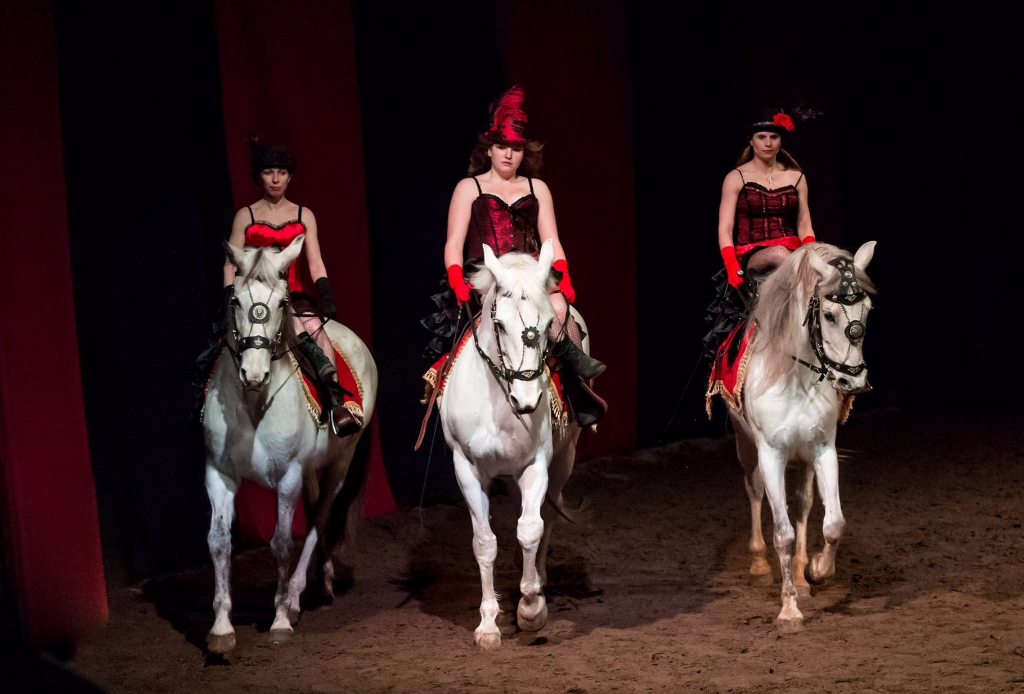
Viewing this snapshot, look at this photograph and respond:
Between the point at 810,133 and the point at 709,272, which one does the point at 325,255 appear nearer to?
the point at 709,272

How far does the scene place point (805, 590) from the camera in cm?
555

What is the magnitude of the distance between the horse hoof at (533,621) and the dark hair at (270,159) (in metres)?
2.40

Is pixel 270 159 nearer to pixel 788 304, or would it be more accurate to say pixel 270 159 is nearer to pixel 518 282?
pixel 518 282

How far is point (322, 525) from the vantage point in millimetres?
5953

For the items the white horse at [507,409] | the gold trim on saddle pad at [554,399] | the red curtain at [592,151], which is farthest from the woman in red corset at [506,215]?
the red curtain at [592,151]

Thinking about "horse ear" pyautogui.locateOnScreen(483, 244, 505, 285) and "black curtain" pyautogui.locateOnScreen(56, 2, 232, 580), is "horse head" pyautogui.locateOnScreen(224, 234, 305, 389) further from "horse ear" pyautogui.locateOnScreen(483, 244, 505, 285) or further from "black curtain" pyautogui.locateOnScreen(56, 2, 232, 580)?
"black curtain" pyautogui.locateOnScreen(56, 2, 232, 580)

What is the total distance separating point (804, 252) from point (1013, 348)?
7469 mm

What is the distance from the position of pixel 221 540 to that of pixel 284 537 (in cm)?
33

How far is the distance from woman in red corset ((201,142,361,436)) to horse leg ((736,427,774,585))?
2039 mm

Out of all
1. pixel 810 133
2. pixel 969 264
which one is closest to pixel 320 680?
pixel 810 133

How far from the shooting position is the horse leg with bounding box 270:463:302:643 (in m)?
5.30

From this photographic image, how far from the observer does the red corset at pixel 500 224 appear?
5.25 metres

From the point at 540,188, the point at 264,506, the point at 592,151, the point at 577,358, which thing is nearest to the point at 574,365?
the point at 577,358

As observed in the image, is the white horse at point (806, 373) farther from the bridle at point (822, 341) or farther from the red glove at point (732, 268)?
the red glove at point (732, 268)
